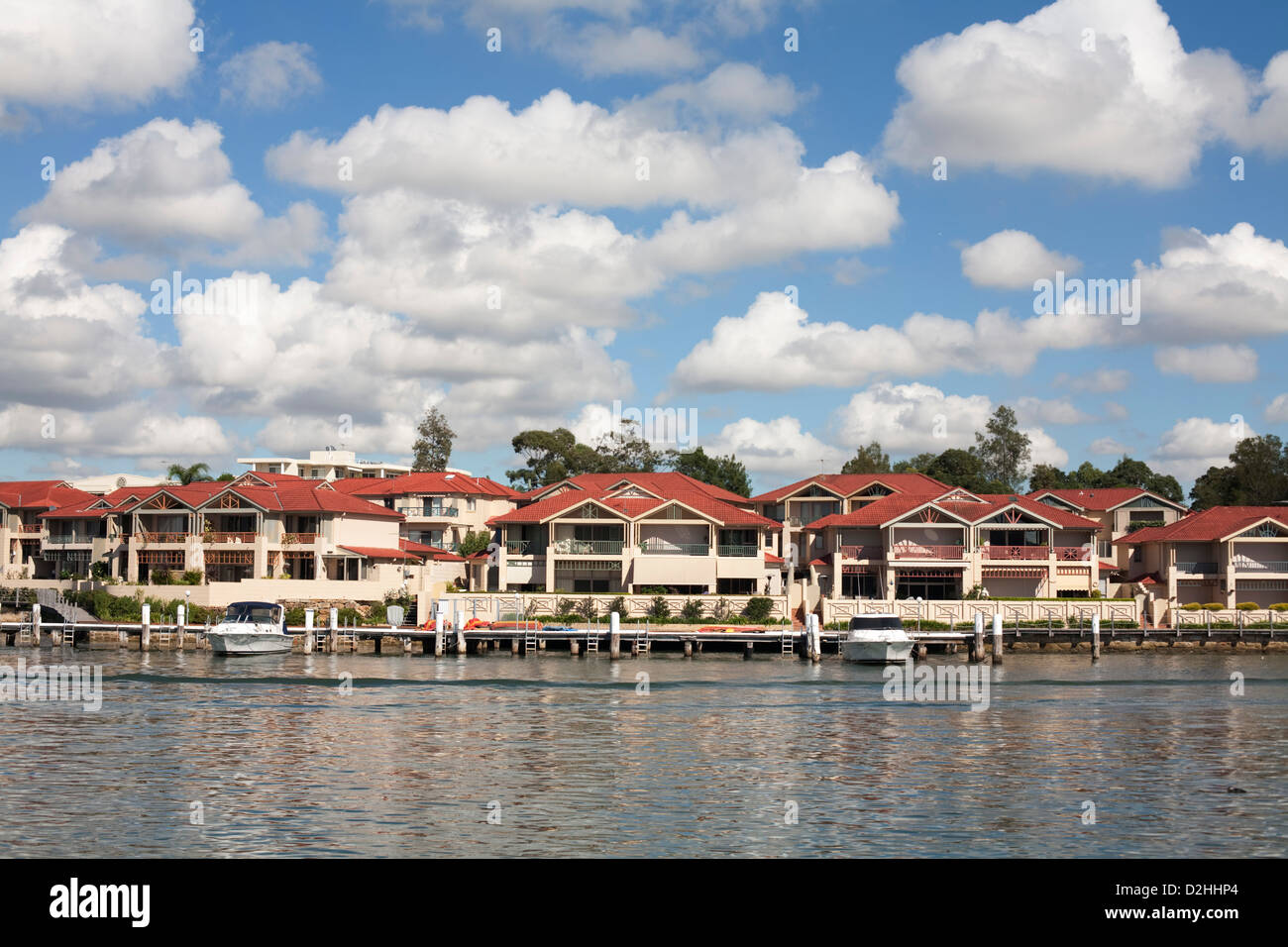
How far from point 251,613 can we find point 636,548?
25.6m

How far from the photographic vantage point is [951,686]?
184ft

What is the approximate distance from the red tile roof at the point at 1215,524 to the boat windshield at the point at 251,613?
61283mm

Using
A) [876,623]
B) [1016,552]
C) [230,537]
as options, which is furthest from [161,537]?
[1016,552]

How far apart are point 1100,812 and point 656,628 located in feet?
159

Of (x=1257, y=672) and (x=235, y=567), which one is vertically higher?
(x=235, y=567)

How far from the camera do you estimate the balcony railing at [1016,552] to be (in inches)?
3413

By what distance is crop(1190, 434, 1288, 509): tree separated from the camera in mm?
126188

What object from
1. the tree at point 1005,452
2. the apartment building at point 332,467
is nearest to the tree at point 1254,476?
the tree at point 1005,452

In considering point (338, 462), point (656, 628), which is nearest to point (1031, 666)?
point (656, 628)

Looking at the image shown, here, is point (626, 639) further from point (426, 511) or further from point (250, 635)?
point (426, 511)

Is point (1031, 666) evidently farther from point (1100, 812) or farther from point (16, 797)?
point (16, 797)

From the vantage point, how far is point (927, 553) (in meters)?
86.2

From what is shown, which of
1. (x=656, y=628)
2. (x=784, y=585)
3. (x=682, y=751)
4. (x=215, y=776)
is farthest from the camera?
(x=784, y=585)

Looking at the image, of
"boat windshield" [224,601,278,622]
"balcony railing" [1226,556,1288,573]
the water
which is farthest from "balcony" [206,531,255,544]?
"balcony railing" [1226,556,1288,573]
